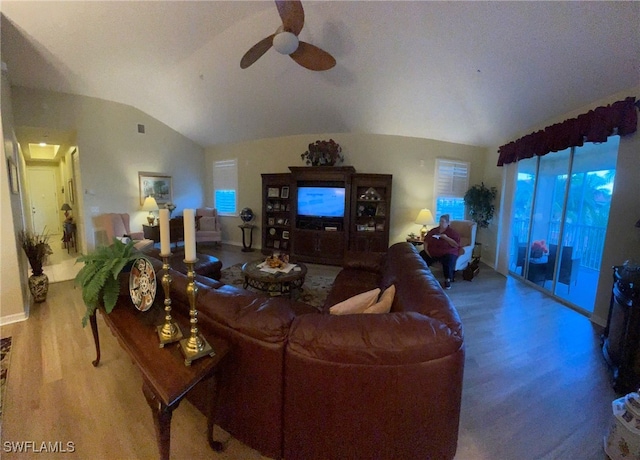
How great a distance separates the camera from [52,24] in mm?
2924

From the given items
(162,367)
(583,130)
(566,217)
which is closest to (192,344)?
(162,367)

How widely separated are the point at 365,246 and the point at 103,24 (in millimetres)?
4832

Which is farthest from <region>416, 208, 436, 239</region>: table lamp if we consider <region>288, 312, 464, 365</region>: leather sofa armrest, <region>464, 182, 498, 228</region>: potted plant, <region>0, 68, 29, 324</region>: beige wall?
<region>0, 68, 29, 324</region>: beige wall

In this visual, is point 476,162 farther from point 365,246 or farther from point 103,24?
point 103,24

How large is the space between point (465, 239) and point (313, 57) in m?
3.82

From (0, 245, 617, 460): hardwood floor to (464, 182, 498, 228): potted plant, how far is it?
2.47 metres

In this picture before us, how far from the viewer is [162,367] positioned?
1.07m

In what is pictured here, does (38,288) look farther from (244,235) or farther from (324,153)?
(324,153)

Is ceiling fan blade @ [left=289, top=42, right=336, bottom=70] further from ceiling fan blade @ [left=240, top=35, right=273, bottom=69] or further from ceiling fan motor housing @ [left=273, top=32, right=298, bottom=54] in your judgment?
ceiling fan blade @ [left=240, top=35, right=273, bottom=69]

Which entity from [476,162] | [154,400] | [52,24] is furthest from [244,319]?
[476,162]

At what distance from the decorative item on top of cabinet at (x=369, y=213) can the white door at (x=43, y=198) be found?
8.02 meters

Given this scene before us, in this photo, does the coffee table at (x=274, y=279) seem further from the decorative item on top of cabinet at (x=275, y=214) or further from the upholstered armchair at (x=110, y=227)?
the upholstered armchair at (x=110, y=227)

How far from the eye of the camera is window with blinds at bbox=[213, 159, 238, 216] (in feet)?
21.8

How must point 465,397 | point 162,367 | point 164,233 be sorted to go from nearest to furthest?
point 162,367 < point 164,233 < point 465,397
